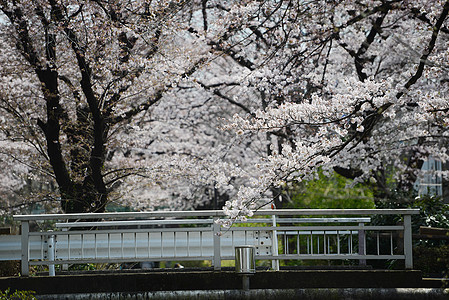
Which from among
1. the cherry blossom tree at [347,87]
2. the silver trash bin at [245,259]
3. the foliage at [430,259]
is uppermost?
the cherry blossom tree at [347,87]

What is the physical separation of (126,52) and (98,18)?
874mm

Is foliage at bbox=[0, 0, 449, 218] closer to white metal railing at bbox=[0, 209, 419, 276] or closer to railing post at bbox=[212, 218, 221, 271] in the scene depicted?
white metal railing at bbox=[0, 209, 419, 276]

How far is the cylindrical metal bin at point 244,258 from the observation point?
23.1ft

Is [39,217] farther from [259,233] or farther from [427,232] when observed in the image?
[427,232]

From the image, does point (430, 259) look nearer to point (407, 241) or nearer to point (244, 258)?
point (407, 241)

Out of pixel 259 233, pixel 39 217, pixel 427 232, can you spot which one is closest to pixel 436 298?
pixel 427 232

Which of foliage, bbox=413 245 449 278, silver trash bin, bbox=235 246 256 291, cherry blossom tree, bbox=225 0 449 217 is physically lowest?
foliage, bbox=413 245 449 278

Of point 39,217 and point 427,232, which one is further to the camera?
point 427,232

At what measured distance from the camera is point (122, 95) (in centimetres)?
1122

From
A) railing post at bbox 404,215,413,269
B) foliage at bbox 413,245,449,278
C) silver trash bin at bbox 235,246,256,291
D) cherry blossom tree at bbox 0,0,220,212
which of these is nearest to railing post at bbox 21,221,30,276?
silver trash bin at bbox 235,246,256,291

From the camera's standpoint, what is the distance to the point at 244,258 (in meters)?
7.08

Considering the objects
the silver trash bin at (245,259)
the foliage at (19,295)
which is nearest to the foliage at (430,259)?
the silver trash bin at (245,259)

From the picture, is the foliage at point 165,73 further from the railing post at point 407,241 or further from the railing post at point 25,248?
the railing post at point 25,248

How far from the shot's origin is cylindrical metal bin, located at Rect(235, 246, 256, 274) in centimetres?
705
